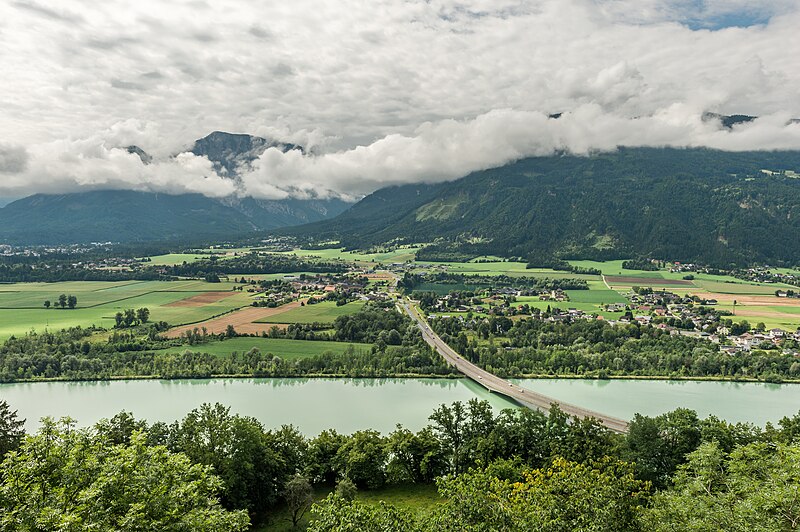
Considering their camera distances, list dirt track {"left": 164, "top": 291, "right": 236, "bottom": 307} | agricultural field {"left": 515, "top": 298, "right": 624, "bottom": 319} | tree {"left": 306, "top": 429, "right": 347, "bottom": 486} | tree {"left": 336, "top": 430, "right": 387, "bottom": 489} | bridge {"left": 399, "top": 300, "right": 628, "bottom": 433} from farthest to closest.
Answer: dirt track {"left": 164, "top": 291, "right": 236, "bottom": 307}, agricultural field {"left": 515, "top": 298, "right": 624, "bottom": 319}, bridge {"left": 399, "top": 300, "right": 628, "bottom": 433}, tree {"left": 306, "top": 429, "right": 347, "bottom": 486}, tree {"left": 336, "top": 430, "right": 387, "bottom": 489}

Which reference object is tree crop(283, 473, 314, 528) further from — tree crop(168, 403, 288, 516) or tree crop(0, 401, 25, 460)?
tree crop(0, 401, 25, 460)

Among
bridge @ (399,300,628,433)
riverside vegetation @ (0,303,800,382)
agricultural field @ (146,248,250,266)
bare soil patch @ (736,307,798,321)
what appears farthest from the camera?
agricultural field @ (146,248,250,266)

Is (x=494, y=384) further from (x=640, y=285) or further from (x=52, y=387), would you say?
(x=640, y=285)

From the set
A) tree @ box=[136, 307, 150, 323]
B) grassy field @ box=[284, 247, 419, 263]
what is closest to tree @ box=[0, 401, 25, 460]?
tree @ box=[136, 307, 150, 323]

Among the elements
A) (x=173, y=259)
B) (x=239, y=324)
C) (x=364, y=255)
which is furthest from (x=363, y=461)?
(x=173, y=259)

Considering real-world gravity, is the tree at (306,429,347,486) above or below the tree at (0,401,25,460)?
below

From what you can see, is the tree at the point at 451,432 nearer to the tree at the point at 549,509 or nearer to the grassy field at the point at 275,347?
the tree at the point at 549,509

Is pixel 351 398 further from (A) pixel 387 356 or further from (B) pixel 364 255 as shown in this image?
(B) pixel 364 255
